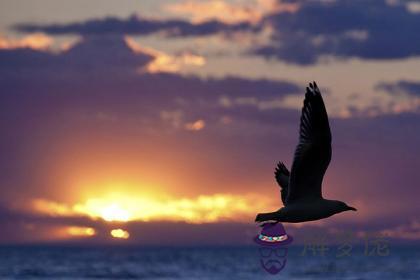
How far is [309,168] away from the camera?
15.2 meters

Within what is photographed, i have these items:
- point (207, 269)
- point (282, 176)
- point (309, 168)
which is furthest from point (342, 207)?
point (207, 269)

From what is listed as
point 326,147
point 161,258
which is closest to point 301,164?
point 326,147

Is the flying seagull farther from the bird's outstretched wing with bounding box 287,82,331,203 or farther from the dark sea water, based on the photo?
the dark sea water

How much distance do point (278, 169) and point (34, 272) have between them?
39464mm

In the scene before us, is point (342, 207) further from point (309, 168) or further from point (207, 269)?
point (207, 269)

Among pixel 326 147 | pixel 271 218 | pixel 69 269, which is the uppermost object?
pixel 69 269

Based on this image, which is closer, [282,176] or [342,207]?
[342,207]

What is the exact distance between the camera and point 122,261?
7175cm

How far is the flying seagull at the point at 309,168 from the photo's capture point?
15.1 m

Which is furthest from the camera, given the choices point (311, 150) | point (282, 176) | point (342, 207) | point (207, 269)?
→ point (207, 269)

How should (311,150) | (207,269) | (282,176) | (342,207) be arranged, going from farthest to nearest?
(207,269)
(282,176)
(342,207)
(311,150)

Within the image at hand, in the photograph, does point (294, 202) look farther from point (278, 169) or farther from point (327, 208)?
point (278, 169)

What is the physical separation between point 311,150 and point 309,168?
0.31m

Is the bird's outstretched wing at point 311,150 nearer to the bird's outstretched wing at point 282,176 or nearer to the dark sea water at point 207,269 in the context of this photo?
the bird's outstretched wing at point 282,176
